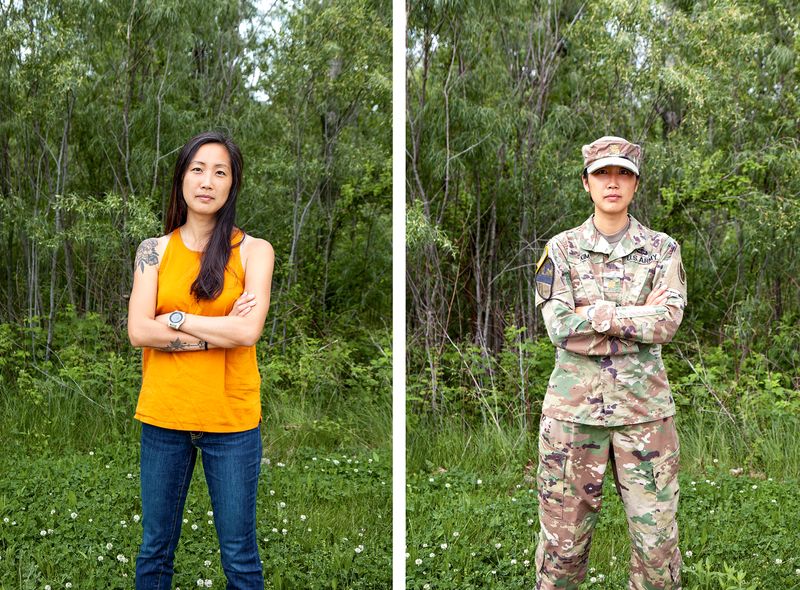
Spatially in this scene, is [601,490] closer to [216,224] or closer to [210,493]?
[210,493]

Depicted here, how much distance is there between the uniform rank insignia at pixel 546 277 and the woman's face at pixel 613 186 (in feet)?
0.73

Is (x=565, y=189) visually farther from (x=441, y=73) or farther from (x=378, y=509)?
(x=378, y=509)

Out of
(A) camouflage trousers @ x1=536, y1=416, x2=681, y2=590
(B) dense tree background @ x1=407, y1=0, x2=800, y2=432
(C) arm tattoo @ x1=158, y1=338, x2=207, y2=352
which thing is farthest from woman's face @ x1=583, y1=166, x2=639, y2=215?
(B) dense tree background @ x1=407, y1=0, x2=800, y2=432

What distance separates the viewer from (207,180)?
86.4 inches

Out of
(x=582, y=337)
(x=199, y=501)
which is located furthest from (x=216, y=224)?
(x=199, y=501)

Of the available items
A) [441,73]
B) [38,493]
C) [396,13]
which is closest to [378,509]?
[38,493]

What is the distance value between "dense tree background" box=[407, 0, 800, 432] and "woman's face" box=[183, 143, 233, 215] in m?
2.76

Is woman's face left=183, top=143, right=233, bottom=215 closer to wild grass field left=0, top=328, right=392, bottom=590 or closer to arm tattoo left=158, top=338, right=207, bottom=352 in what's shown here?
arm tattoo left=158, top=338, right=207, bottom=352

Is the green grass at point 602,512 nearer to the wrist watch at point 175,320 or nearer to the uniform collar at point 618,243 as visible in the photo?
the uniform collar at point 618,243

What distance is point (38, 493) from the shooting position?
3.89m

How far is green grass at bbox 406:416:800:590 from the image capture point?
312cm

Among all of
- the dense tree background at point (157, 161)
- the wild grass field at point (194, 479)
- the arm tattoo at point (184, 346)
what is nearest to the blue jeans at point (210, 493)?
the arm tattoo at point (184, 346)

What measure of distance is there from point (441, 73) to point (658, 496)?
3879 millimetres

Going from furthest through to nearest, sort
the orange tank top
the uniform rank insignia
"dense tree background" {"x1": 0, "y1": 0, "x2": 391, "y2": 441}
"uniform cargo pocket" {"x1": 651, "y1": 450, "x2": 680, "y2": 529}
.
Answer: "dense tree background" {"x1": 0, "y1": 0, "x2": 391, "y2": 441}
the uniform rank insignia
"uniform cargo pocket" {"x1": 651, "y1": 450, "x2": 680, "y2": 529}
the orange tank top
